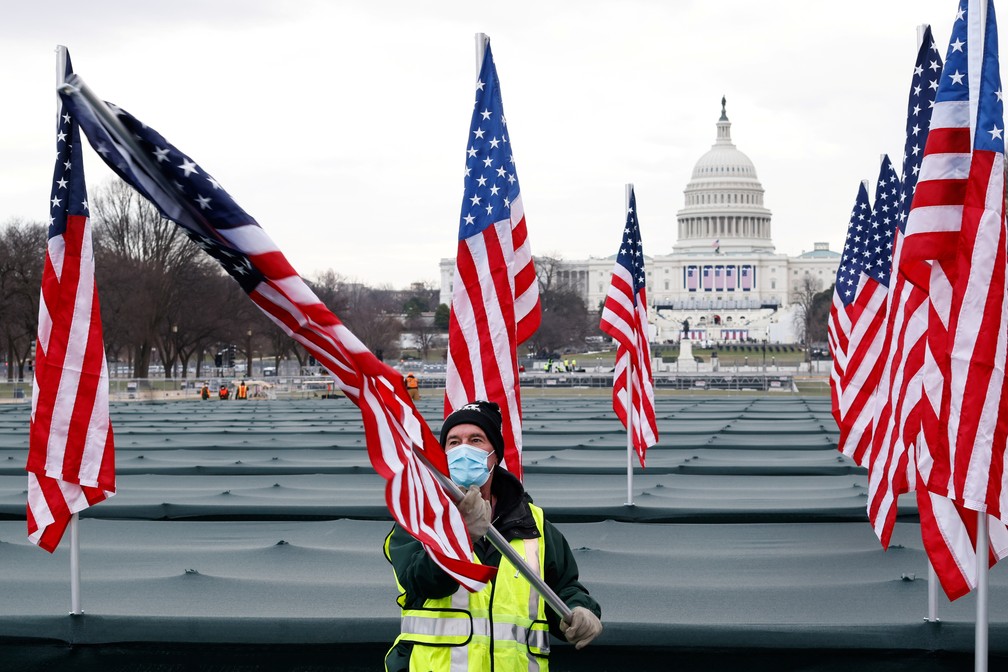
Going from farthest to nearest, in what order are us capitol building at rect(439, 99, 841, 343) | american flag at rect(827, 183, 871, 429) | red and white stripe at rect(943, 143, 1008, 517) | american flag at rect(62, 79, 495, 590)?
us capitol building at rect(439, 99, 841, 343), american flag at rect(827, 183, 871, 429), red and white stripe at rect(943, 143, 1008, 517), american flag at rect(62, 79, 495, 590)

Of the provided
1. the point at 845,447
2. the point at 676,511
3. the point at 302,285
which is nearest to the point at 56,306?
the point at 302,285

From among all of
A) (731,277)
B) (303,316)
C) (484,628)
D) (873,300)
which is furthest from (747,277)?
(303,316)

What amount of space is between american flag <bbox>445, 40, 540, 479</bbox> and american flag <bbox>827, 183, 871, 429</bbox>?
5.12 metres

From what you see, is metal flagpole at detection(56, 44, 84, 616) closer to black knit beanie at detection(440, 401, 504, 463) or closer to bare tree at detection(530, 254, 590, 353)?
black knit beanie at detection(440, 401, 504, 463)

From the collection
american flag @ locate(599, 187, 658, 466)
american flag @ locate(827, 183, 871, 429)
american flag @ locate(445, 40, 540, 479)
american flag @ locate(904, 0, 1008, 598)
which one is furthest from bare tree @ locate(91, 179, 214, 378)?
american flag @ locate(904, 0, 1008, 598)

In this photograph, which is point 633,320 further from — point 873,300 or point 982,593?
point 982,593

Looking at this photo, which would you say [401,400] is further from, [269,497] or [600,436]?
[600,436]

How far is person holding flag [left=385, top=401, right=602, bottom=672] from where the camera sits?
4172 millimetres

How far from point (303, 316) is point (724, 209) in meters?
154

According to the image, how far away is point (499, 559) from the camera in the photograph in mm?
4320

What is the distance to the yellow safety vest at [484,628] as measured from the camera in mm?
Result: 4191

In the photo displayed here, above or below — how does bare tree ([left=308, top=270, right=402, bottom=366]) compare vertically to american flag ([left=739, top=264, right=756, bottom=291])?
below

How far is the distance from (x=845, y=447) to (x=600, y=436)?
7.48 meters

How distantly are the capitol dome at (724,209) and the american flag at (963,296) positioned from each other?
151418 mm
